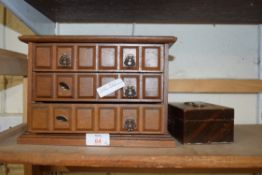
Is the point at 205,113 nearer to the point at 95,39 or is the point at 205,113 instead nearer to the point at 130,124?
the point at 130,124

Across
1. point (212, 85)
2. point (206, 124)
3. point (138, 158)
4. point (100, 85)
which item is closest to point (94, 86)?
point (100, 85)

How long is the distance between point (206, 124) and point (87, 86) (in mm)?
338

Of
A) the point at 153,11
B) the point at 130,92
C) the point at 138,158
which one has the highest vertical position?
the point at 153,11

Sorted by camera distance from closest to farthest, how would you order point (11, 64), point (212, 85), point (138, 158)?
point (138, 158) < point (11, 64) < point (212, 85)

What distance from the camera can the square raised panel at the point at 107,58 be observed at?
68cm

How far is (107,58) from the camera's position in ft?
2.22

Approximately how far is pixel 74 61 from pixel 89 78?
6 centimetres

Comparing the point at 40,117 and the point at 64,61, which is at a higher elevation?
the point at 64,61

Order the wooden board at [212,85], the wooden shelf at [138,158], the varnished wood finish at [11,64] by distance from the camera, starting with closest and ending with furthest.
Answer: the wooden shelf at [138,158] → the varnished wood finish at [11,64] → the wooden board at [212,85]

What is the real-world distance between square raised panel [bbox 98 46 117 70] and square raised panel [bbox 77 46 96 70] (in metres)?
0.02

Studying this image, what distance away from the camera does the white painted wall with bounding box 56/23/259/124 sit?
3.49 ft

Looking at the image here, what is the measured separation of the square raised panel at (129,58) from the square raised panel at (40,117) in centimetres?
24

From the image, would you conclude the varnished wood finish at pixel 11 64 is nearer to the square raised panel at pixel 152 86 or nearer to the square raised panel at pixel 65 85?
the square raised panel at pixel 65 85

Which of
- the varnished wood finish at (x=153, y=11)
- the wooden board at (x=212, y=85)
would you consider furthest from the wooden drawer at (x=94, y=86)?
the wooden board at (x=212, y=85)
